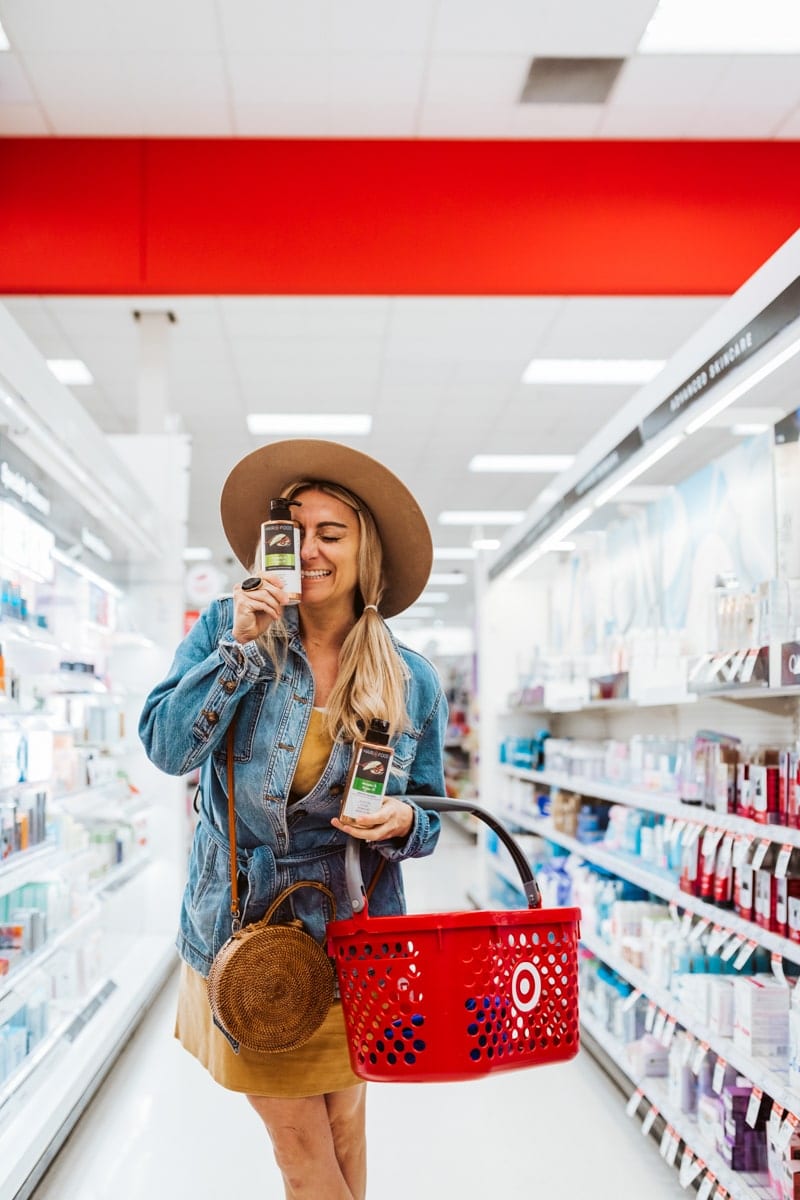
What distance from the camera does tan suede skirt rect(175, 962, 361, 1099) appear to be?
1723 millimetres

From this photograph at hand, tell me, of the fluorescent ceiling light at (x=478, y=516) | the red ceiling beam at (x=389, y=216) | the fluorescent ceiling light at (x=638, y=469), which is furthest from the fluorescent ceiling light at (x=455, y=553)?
the fluorescent ceiling light at (x=638, y=469)

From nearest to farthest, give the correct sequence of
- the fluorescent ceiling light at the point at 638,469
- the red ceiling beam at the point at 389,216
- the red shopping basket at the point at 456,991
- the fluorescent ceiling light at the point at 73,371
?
the red shopping basket at the point at 456,991
the fluorescent ceiling light at the point at 638,469
the red ceiling beam at the point at 389,216
the fluorescent ceiling light at the point at 73,371

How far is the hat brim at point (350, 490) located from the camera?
1.88m

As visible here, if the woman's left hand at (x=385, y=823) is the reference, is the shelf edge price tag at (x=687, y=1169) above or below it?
below

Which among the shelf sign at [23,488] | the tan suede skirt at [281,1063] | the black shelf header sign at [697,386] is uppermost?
the black shelf header sign at [697,386]

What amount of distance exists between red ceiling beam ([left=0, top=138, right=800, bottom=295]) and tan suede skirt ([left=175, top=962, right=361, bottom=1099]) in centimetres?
414

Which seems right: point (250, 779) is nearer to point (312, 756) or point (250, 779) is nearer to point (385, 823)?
point (312, 756)

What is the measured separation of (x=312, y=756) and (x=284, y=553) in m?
0.38

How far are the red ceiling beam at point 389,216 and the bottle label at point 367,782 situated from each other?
407cm

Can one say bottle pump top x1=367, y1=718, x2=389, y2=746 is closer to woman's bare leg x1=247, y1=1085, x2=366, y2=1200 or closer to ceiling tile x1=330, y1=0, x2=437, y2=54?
woman's bare leg x1=247, y1=1085, x2=366, y2=1200

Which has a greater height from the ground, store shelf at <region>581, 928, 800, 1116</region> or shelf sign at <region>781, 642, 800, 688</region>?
shelf sign at <region>781, 642, 800, 688</region>

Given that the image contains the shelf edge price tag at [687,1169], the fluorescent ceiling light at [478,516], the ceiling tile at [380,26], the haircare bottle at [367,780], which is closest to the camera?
the haircare bottle at [367,780]

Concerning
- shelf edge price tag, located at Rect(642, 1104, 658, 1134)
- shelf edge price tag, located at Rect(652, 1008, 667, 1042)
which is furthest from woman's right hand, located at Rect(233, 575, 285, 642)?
shelf edge price tag, located at Rect(642, 1104, 658, 1134)

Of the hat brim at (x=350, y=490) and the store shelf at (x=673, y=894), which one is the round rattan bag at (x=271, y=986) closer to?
the hat brim at (x=350, y=490)
